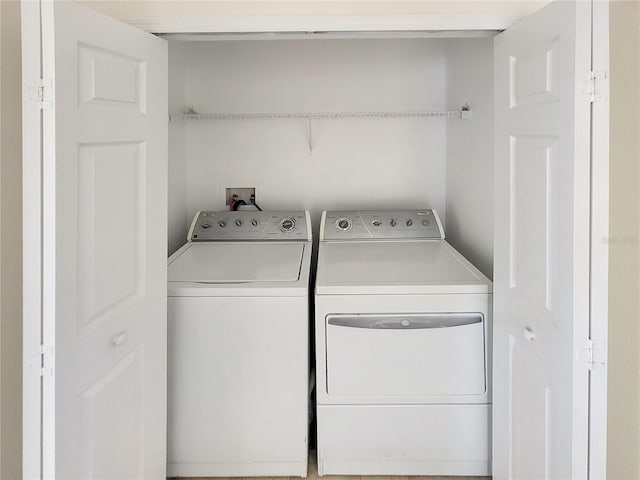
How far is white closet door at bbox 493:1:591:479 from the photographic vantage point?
1.41m

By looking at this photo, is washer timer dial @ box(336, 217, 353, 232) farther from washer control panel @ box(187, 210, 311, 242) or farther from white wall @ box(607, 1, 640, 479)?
white wall @ box(607, 1, 640, 479)

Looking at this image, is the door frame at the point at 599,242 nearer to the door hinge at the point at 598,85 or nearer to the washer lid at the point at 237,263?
the door hinge at the point at 598,85

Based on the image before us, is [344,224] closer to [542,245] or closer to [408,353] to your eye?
[408,353]

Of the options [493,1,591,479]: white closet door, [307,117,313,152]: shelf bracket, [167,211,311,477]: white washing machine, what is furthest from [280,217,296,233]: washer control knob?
[493,1,591,479]: white closet door

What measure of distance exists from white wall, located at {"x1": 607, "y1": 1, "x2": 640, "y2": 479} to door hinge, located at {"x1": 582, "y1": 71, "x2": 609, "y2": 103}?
251 mm

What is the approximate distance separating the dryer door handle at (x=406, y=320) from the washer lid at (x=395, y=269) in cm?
9

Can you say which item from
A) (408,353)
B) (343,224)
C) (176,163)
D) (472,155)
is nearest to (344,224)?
(343,224)

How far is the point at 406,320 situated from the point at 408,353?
13 centimetres

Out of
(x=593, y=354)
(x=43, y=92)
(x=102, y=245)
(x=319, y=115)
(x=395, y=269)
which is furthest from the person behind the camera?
(x=319, y=115)

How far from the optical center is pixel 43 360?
4.40 feet

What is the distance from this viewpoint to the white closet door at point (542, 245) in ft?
4.62

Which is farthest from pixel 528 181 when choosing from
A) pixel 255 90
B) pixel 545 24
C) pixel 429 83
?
pixel 255 90

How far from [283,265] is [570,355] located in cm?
136

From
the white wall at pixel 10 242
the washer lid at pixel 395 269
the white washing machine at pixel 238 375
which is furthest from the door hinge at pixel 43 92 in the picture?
the washer lid at pixel 395 269
